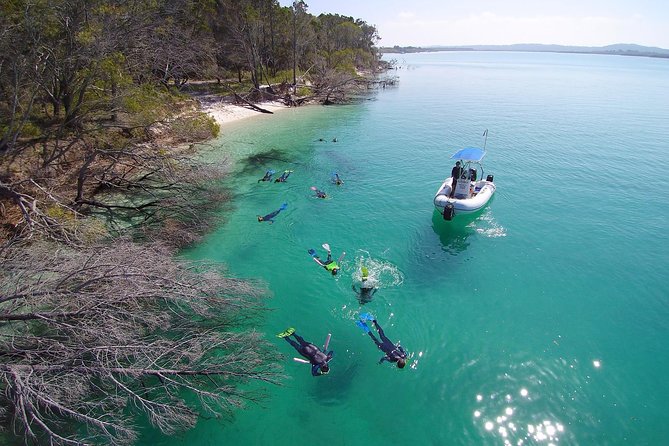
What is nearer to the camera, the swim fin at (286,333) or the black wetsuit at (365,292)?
the swim fin at (286,333)

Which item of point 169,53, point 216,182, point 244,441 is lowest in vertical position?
point 244,441

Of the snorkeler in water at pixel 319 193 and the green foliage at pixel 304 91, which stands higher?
the green foliage at pixel 304 91

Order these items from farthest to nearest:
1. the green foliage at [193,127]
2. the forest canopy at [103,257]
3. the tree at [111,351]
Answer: the green foliage at [193,127] → the forest canopy at [103,257] → the tree at [111,351]

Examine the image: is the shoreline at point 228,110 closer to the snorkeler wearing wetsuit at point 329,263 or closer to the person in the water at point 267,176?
the person in the water at point 267,176

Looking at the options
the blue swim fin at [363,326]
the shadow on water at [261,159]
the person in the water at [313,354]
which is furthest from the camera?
the shadow on water at [261,159]

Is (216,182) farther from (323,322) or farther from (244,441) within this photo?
(244,441)

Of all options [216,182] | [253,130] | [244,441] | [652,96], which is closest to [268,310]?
[244,441]

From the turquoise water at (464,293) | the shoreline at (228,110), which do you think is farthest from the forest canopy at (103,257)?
the shoreline at (228,110)
